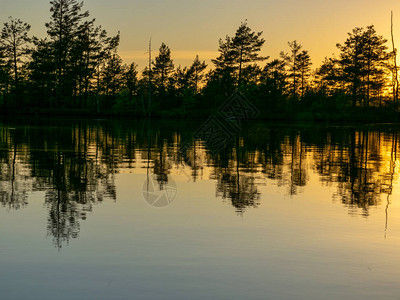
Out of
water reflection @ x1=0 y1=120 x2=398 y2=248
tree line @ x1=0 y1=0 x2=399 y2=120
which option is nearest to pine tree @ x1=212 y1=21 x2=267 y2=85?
tree line @ x1=0 y1=0 x2=399 y2=120

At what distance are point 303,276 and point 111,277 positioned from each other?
8.20ft

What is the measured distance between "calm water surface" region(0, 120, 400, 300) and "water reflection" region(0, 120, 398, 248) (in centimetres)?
6

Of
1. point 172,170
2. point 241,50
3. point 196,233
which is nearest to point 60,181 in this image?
point 172,170

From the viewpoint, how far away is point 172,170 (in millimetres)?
19672

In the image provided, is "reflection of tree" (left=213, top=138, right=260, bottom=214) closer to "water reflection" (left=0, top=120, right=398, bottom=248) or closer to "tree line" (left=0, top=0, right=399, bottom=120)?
"water reflection" (left=0, top=120, right=398, bottom=248)

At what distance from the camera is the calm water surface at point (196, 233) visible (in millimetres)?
7043

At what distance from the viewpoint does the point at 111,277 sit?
23.7 feet

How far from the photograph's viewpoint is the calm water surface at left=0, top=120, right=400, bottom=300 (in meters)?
7.04

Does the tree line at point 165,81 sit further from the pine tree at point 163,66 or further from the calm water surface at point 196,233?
the calm water surface at point 196,233

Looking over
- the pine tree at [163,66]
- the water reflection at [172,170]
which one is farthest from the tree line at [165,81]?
the water reflection at [172,170]

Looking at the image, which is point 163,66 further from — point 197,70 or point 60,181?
point 60,181

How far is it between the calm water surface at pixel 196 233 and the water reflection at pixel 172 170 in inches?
2.5

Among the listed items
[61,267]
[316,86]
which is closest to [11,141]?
[61,267]

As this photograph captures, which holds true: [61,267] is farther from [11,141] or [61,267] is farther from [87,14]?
[87,14]
